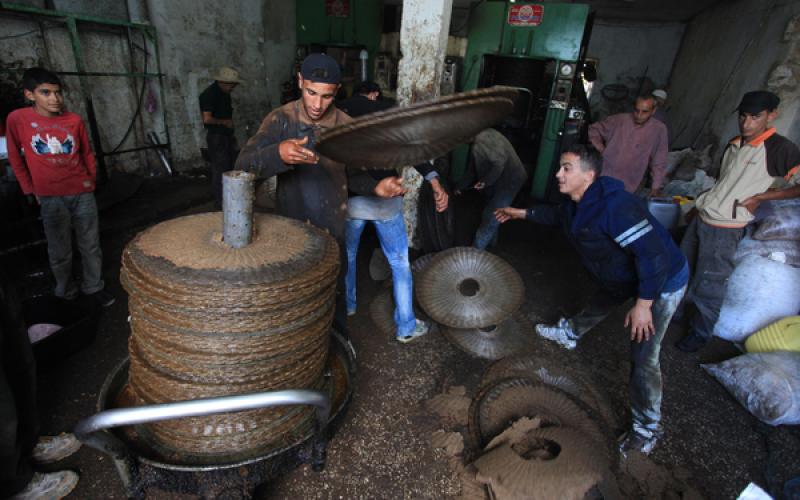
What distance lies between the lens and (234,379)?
57.9 inches

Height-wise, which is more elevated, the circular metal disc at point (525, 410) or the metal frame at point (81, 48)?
the metal frame at point (81, 48)

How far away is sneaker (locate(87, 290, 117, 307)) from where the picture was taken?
3533 millimetres

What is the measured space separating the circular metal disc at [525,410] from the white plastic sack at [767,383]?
48.2 inches

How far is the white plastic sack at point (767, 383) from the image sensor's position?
2.74 meters

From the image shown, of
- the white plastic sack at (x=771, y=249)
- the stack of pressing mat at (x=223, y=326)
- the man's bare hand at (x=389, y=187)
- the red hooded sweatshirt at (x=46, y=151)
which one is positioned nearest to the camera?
the stack of pressing mat at (x=223, y=326)

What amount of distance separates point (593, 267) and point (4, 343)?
316 centimetres

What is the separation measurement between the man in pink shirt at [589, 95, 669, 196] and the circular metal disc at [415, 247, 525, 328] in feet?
6.31

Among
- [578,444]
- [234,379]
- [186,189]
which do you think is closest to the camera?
[234,379]

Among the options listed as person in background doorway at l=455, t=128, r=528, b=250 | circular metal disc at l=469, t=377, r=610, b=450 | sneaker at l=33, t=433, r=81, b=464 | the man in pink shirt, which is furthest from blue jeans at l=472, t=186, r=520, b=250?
sneaker at l=33, t=433, r=81, b=464

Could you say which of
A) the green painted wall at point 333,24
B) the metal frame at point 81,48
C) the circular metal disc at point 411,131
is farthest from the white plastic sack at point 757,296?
the green painted wall at point 333,24

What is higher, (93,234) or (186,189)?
(93,234)

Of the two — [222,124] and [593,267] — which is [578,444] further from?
[222,124]

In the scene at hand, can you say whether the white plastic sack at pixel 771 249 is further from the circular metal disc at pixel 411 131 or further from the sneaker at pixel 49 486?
the sneaker at pixel 49 486

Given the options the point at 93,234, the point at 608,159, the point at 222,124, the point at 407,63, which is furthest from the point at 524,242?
the point at 93,234
